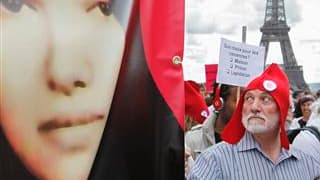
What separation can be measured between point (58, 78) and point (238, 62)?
2800 millimetres

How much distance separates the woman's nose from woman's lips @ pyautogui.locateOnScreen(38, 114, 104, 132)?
8cm

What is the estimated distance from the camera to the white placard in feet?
14.5

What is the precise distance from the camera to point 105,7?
6.21 ft

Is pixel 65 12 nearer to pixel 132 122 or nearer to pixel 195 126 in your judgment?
pixel 132 122

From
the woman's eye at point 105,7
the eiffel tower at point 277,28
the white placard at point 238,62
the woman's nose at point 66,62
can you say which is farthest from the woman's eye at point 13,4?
the eiffel tower at point 277,28

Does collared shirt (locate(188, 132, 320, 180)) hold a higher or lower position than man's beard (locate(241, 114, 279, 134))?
lower

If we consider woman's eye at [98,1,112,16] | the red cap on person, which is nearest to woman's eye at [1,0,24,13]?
woman's eye at [98,1,112,16]

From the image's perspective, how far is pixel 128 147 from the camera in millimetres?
1944

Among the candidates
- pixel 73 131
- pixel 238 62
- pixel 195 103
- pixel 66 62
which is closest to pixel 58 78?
pixel 66 62

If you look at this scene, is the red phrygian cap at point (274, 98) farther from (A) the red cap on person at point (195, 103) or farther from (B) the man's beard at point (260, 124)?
(A) the red cap on person at point (195, 103)

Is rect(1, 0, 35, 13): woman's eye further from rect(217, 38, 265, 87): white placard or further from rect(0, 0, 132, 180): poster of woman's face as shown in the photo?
rect(217, 38, 265, 87): white placard

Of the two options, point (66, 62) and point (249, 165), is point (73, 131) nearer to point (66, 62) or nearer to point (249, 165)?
point (66, 62)

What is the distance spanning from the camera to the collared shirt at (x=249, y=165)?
2924 millimetres

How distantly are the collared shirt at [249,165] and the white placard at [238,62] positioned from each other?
1350mm
